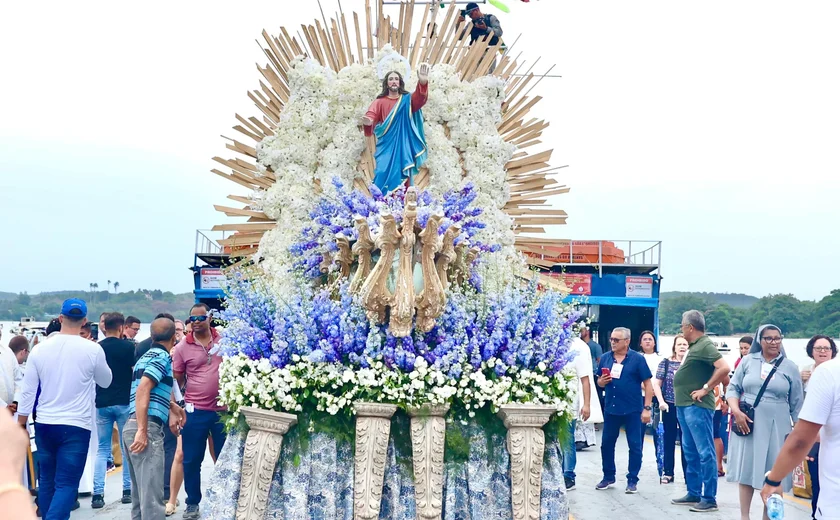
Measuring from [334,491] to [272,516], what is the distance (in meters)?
0.40

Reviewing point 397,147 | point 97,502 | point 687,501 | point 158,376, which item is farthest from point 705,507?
point 97,502

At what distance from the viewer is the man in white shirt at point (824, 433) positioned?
11.2 feet

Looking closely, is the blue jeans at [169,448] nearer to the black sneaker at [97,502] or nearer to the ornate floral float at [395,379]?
the black sneaker at [97,502]

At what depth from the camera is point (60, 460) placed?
530cm

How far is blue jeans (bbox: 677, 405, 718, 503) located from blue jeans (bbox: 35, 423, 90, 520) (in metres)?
4.76

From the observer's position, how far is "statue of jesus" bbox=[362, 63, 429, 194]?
20.5ft

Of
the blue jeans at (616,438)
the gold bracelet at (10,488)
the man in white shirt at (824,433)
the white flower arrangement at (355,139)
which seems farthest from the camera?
the blue jeans at (616,438)

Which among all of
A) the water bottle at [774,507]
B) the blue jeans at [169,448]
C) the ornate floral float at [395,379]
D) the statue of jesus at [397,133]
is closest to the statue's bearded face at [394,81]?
the statue of jesus at [397,133]

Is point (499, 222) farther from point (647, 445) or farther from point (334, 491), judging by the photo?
point (647, 445)

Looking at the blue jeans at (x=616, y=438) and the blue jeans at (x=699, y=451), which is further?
the blue jeans at (x=616, y=438)

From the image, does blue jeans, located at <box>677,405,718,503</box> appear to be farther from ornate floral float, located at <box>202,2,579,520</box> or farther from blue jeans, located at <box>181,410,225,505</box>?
blue jeans, located at <box>181,410,225,505</box>

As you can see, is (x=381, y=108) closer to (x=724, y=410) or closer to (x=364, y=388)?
(x=364, y=388)

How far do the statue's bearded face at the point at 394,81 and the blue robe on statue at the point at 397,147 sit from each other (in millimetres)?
110

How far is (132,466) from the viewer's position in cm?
534
